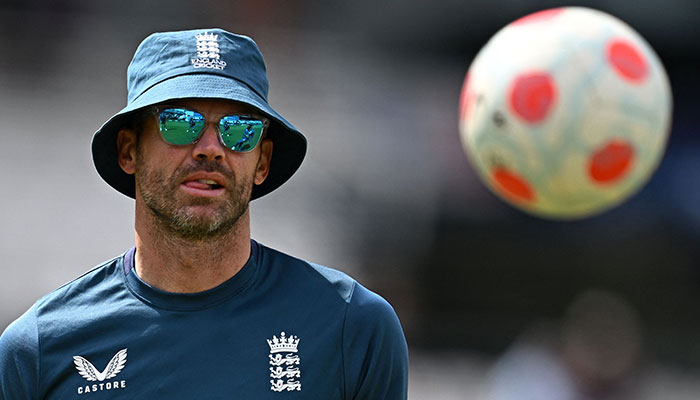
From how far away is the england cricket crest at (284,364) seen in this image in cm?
348

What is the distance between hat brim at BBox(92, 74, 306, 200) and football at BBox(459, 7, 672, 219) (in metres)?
2.25

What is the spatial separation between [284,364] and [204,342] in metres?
0.25

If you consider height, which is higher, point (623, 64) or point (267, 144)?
point (623, 64)

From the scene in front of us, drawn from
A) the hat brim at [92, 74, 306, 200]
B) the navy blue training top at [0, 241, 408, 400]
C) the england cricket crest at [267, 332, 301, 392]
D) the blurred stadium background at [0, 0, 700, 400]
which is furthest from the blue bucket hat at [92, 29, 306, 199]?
the blurred stadium background at [0, 0, 700, 400]

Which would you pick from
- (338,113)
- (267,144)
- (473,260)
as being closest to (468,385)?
(473,260)

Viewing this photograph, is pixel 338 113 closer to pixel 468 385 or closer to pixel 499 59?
pixel 468 385

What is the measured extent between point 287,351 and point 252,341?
109 mm

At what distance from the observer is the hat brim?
350 cm

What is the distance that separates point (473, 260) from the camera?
1207 cm

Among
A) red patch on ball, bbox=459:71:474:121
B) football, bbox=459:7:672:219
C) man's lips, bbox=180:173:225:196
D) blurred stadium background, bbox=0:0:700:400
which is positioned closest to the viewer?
man's lips, bbox=180:173:225:196

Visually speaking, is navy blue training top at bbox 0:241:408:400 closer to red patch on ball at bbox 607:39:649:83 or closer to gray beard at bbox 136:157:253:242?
gray beard at bbox 136:157:253:242

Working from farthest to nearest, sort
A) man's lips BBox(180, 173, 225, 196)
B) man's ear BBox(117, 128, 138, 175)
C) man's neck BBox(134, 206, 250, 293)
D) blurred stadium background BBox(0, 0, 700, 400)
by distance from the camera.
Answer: blurred stadium background BBox(0, 0, 700, 400)
man's ear BBox(117, 128, 138, 175)
man's neck BBox(134, 206, 250, 293)
man's lips BBox(180, 173, 225, 196)

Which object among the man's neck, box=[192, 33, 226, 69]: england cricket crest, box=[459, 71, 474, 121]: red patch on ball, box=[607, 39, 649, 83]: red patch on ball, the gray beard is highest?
box=[607, 39, 649, 83]: red patch on ball

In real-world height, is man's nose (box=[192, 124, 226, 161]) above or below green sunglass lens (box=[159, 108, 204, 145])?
below
